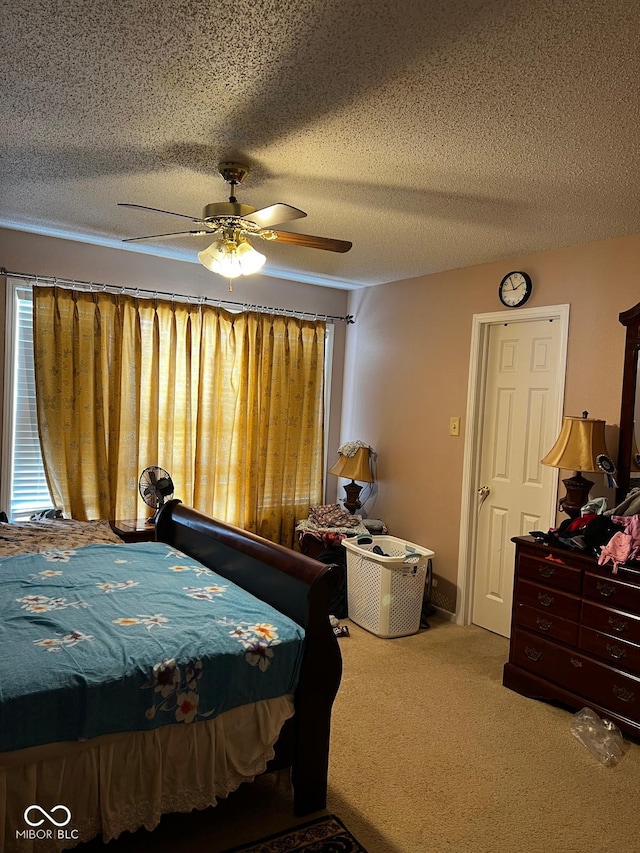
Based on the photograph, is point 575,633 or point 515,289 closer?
point 575,633

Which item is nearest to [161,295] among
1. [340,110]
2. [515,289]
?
[515,289]

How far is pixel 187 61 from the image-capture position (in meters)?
1.78

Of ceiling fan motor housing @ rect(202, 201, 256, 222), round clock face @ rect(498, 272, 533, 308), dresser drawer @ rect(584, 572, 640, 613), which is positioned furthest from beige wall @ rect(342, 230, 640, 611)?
ceiling fan motor housing @ rect(202, 201, 256, 222)

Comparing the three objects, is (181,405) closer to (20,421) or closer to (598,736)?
A: (20,421)

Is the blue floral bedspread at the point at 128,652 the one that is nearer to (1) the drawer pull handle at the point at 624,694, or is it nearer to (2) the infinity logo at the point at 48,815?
(2) the infinity logo at the point at 48,815

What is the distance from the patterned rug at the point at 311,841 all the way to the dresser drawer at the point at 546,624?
1.48 m

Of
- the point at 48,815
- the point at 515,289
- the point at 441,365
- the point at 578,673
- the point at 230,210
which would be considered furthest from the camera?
the point at 441,365

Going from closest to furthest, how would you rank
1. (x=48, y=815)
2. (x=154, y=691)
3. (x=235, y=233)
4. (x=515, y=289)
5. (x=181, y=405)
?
(x=48, y=815) < (x=154, y=691) < (x=235, y=233) < (x=515, y=289) < (x=181, y=405)

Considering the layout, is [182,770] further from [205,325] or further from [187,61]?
[205,325]

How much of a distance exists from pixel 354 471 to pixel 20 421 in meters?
2.42

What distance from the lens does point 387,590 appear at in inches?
153

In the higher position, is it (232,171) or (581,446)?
(232,171)

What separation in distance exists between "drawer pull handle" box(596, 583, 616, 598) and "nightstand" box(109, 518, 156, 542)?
2635 mm


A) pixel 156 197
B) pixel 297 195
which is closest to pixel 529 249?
pixel 297 195
